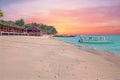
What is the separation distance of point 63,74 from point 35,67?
146 cm

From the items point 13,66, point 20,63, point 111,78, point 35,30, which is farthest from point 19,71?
point 35,30

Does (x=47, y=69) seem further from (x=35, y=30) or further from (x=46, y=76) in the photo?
(x=35, y=30)

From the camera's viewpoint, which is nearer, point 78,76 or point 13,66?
point 78,76

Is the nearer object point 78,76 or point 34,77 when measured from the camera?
point 34,77

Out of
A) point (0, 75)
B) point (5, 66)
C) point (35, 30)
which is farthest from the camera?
point (35, 30)

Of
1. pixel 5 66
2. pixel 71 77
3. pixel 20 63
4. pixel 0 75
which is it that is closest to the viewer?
pixel 0 75

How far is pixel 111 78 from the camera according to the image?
30.8 ft

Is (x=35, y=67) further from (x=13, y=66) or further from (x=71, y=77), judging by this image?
(x=71, y=77)

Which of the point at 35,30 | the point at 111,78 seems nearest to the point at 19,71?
the point at 111,78

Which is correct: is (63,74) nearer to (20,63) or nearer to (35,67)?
(35,67)

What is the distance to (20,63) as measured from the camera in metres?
10.1

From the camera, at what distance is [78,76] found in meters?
8.75

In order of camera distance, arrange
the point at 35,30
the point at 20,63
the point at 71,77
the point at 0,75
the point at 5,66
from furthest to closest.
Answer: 1. the point at 35,30
2. the point at 20,63
3. the point at 5,66
4. the point at 71,77
5. the point at 0,75

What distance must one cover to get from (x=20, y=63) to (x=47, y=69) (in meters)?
1.45
